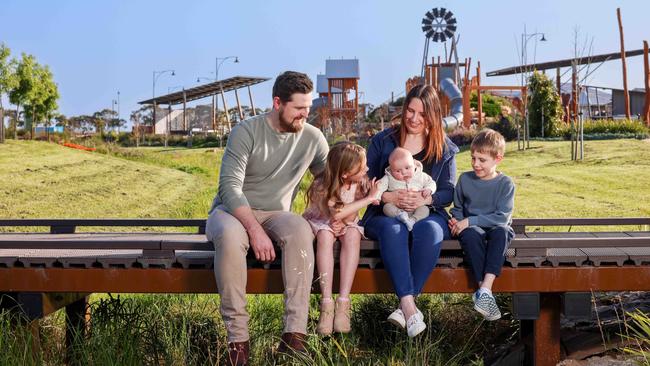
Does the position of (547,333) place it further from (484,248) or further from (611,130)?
(611,130)

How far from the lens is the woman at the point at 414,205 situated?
396cm

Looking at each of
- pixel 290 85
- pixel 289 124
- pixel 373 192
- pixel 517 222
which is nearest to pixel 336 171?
pixel 373 192

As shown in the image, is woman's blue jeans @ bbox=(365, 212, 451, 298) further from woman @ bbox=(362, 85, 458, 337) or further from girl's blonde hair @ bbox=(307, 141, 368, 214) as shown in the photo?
girl's blonde hair @ bbox=(307, 141, 368, 214)

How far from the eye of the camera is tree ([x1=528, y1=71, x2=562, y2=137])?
2353 cm

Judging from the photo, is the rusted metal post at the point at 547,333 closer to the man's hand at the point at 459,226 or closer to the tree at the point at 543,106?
the man's hand at the point at 459,226

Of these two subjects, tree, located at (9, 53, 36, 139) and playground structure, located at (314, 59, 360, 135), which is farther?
playground structure, located at (314, 59, 360, 135)

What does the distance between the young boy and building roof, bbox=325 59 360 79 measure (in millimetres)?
40070

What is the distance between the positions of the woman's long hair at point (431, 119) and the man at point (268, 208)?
Result: 0.52 m

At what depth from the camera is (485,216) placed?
4152mm

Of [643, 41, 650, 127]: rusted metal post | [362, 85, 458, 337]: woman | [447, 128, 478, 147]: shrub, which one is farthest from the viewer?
[643, 41, 650, 127]: rusted metal post

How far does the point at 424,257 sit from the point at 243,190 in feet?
3.28

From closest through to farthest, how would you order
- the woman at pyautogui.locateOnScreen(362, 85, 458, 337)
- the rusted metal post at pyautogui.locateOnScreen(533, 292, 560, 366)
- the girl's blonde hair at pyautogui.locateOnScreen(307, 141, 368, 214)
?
the woman at pyautogui.locateOnScreen(362, 85, 458, 337), the girl's blonde hair at pyautogui.locateOnScreen(307, 141, 368, 214), the rusted metal post at pyautogui.locateOnScreen(533, 292, 560, 366)

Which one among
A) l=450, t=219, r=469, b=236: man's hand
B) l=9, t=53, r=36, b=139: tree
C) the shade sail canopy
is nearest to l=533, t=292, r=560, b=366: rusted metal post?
l=450, t=219, r=469, b=236: man's hand

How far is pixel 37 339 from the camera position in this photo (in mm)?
4395
